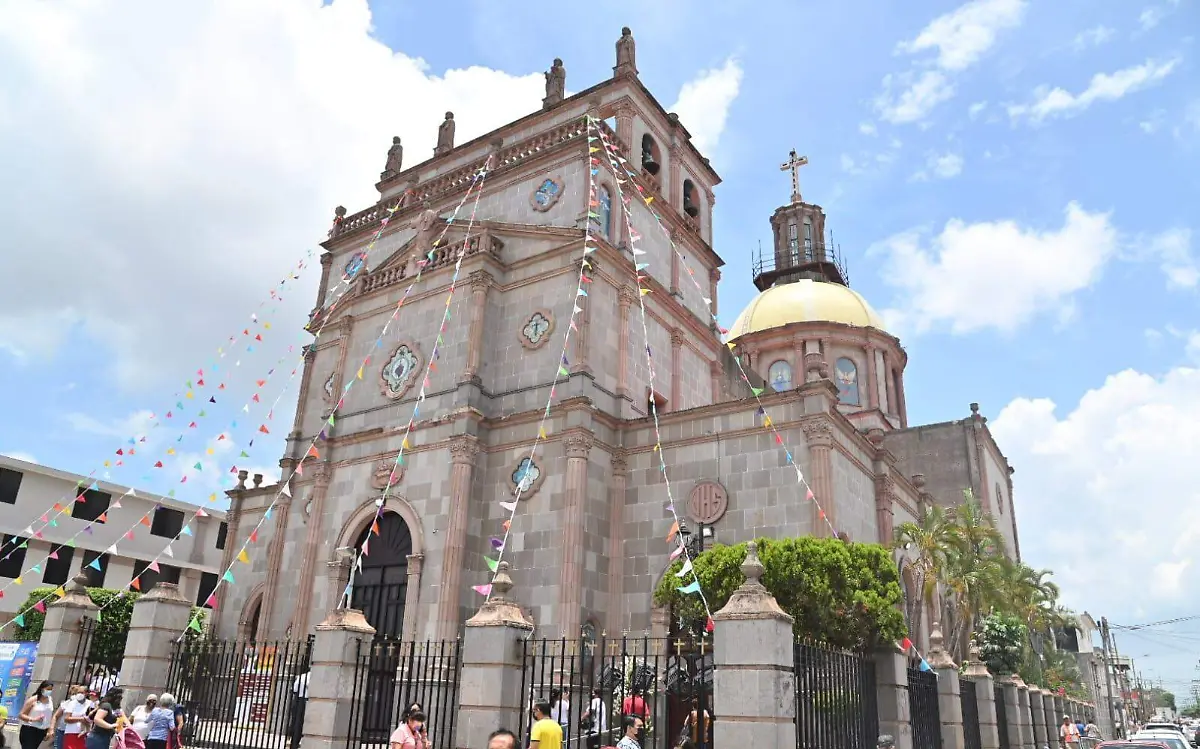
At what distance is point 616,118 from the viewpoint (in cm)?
2817

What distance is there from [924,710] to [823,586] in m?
2.68

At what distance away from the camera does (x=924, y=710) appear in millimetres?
14781

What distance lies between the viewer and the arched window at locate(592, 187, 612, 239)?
25477 mm

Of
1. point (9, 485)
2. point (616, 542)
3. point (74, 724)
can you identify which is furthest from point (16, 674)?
point (9, 485)

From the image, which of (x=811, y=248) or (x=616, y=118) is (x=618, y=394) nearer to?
(x=616, y=118)

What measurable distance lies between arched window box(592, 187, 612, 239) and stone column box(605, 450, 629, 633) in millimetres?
6964

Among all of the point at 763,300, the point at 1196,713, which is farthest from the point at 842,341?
the point at 1196,713

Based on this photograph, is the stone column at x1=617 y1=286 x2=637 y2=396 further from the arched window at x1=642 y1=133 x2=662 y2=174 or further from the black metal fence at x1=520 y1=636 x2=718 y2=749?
the black metal fence at x1=520 y1=636 x2=718 y2=749

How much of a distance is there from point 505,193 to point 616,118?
177 inches

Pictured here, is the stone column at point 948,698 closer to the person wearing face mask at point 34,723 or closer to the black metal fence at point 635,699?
the black metal fence at point 635,699

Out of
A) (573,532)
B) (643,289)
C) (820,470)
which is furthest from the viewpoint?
(643,289)

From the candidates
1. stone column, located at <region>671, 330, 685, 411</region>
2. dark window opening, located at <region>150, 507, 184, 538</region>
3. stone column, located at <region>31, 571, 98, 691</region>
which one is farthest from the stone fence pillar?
dark window opening, located at <region>150, 507, 184, 538</region>

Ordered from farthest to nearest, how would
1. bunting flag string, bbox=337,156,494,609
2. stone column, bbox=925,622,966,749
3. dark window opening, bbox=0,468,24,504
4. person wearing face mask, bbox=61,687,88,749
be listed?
dark window opening, bbox=0,468,24,504
bunting flag string, bbox=337,156,494,609
stone column, bbox=925,622,966,749
person wearing face mask, bbox=61,687,88,749

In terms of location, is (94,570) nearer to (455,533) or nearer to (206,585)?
(206,585)
